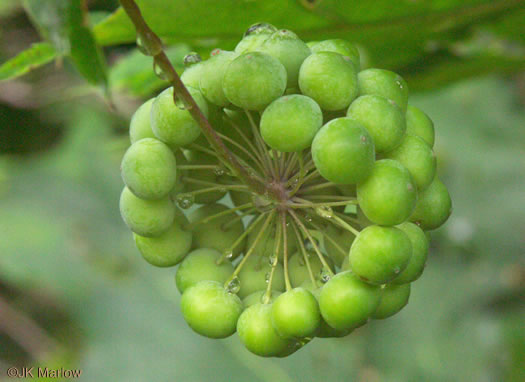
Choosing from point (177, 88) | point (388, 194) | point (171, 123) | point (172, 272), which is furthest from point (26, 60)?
point (172, 272)

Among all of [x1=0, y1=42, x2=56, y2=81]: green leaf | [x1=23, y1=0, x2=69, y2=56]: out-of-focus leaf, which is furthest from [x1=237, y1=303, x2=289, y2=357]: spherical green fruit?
[x1=0, y1=42, x2=56, y2=81]: green leaf

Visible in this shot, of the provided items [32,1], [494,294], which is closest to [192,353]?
[494,294]

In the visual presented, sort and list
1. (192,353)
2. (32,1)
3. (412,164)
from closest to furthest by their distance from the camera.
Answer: (32,1) < (412,164) < (192,353)

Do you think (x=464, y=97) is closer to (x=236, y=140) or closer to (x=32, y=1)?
(x=236, y=140)

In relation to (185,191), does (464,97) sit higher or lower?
lower

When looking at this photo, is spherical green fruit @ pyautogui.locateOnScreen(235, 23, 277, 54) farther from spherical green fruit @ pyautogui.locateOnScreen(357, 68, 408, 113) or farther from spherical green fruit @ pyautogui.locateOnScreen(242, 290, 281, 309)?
spherical green fruit @ pyautogui.locateOnScreen(242, 290, 281, 309)

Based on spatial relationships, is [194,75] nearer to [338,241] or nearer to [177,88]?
[177,88]

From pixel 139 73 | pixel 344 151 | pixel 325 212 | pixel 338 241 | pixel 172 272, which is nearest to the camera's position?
pixel 344 151
